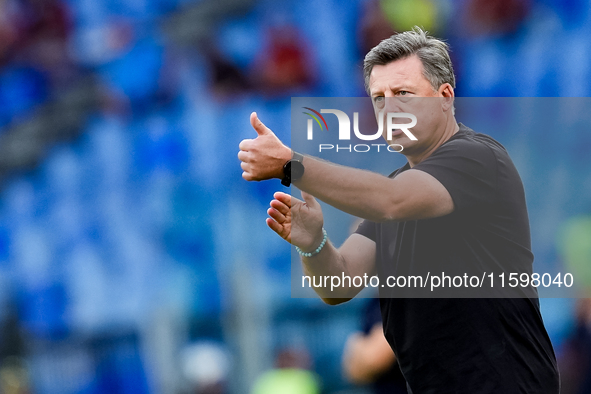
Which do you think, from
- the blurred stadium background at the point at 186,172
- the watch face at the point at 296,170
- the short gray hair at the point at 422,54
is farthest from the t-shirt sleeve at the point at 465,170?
the blurred stadium background at the point at 186,172

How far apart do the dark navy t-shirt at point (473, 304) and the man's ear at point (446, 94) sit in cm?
14

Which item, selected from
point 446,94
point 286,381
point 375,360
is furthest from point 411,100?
point 286,381

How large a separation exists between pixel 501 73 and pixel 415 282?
2925 mm

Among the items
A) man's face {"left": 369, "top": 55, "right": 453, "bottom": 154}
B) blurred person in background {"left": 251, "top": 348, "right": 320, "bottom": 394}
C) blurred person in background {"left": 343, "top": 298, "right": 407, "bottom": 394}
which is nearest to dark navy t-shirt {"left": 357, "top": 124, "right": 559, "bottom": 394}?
man's face {"left": 369, "top": 55, "right": 453, "bottom": 154}

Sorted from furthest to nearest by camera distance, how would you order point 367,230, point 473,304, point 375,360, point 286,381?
point 286,381
point 375,360
point 367,230
point 473,304


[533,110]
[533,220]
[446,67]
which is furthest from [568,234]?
[446,67]

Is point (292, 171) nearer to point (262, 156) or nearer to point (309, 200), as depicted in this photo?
point (262, 156)

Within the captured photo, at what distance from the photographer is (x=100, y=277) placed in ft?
13.9

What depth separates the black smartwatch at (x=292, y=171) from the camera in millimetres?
1597

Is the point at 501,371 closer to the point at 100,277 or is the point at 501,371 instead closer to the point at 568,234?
the point at 568,234

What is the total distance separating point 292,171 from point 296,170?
0.01 meters

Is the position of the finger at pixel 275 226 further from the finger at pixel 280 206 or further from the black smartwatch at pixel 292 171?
the black smartwatch at pixel 292 171

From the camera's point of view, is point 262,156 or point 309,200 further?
point 309,200

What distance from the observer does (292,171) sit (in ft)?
5.24
